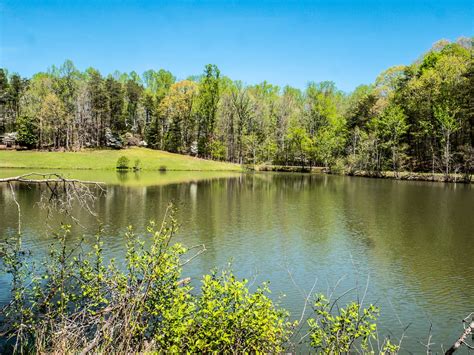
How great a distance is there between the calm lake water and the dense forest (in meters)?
41.2

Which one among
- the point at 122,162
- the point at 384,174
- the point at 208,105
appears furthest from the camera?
the point at 208,105

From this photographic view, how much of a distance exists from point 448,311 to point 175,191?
37.7 meters

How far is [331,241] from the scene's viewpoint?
25.3 m

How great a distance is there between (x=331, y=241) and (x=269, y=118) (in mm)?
89167

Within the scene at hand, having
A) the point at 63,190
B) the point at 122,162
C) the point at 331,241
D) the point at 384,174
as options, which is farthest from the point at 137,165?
the point at 63,190

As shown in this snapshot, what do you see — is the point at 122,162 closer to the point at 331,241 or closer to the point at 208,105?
the point at 208,105

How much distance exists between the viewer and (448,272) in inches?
757

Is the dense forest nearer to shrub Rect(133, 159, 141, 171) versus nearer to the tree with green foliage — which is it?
→ the tree with green foliage

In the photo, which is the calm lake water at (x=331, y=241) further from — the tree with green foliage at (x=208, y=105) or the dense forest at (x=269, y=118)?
the tree with green foliage at (x=208, y=105)

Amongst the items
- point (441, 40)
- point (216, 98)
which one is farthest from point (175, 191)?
point (441, 40)

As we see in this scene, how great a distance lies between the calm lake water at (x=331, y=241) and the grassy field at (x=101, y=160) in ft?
125

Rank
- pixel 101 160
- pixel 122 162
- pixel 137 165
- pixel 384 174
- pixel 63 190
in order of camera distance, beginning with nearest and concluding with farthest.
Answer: pixel 63 190 → pixel 384 174 → pixel 122 162 → pixel 101 160 → pixel 137 165

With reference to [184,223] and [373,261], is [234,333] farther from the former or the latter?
[184,223]

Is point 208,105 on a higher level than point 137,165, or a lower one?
higher
